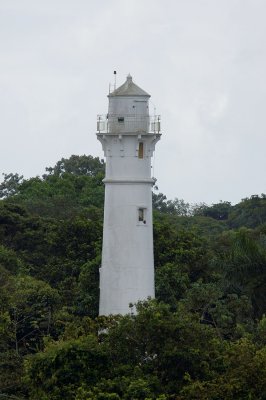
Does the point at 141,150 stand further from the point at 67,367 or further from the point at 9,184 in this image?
the point at 9,184

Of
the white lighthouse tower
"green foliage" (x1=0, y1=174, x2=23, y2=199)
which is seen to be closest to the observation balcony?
the white lighthouse tower

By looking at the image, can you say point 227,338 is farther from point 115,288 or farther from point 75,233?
point 75,233

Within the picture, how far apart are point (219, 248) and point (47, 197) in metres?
21.4

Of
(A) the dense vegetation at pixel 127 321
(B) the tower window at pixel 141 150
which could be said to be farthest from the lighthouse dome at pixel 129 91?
(A) the dense vegetation at pixel 127 321

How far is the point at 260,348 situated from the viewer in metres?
47.6

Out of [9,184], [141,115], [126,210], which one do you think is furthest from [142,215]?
[9,184]

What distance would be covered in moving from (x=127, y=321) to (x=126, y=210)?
4386mm

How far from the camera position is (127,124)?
4972cm

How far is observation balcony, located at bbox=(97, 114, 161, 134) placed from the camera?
4962 cm

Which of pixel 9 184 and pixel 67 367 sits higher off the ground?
pixel 9 184

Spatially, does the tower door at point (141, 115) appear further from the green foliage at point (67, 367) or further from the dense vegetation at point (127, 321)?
the green foliage at point (67, 367)

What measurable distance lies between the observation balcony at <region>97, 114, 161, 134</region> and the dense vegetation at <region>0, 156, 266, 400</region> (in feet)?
15.4

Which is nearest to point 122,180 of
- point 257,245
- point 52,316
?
point 52,316

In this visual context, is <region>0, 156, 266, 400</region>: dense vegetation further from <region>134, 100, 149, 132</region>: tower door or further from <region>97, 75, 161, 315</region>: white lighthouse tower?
<region>134, 100, 149, 132</region>: tower door
